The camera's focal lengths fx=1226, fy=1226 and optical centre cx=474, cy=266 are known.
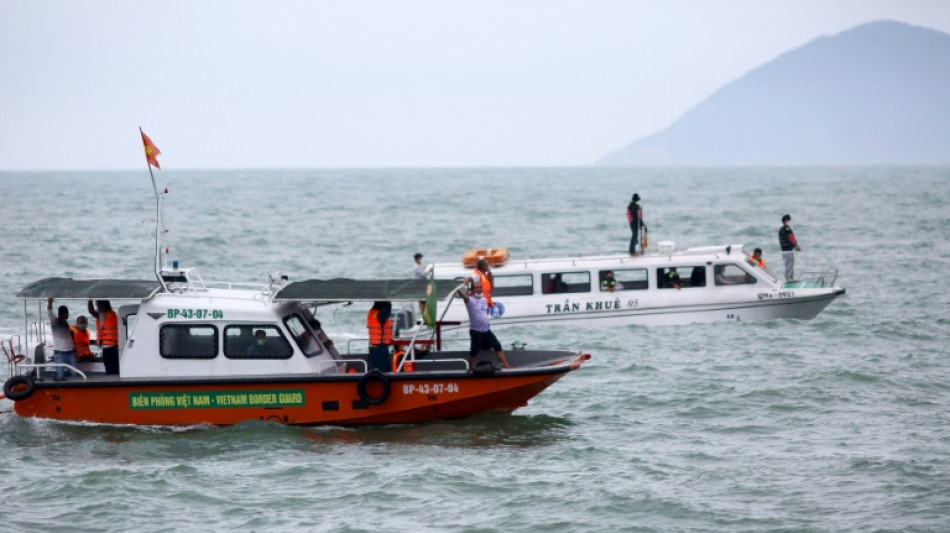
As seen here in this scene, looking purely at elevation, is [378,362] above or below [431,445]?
above

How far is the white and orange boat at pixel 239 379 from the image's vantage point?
18.8 meters

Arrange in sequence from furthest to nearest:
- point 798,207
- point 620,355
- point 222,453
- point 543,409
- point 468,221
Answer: point 798,207 < point 468,221 < point 620,355 < point 543,409 < point 222,453

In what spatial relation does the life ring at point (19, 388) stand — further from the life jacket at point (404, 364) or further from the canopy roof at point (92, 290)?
the life jacket at point (404, 364)

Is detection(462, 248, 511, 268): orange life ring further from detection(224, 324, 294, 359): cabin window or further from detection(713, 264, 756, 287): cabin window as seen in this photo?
detection(224, 324, 294, 359): cabin window

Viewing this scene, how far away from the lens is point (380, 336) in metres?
19.1

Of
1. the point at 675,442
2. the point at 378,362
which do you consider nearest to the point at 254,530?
the point at 378,362

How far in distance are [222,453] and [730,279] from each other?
51.5 ft

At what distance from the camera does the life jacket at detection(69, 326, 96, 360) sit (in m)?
20.1

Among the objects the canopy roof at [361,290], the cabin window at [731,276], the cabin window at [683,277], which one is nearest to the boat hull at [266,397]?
the canopy roof at [361,290]

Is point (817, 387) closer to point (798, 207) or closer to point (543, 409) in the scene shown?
point (543, 409)

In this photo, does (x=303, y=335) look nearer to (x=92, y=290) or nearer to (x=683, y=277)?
(x=92, y=290)

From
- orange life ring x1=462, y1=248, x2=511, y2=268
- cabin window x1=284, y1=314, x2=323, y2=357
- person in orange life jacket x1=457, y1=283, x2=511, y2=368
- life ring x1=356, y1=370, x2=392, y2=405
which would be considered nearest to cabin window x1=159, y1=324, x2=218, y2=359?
cabin window x1=284, y1=314, x2=323, y2=357

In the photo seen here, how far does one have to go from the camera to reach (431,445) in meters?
18.6

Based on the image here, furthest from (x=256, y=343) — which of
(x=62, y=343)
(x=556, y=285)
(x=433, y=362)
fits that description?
(x=556, y=285)
